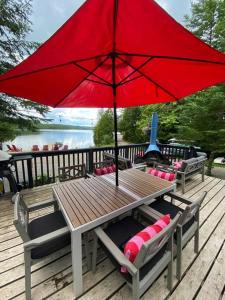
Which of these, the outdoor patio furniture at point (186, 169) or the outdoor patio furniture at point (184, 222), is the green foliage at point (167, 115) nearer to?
the outdoor patio furniture at point (186, 169)

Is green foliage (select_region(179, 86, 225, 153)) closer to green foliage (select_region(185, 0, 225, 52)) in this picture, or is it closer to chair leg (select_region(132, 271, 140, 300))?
green foliage (select_region(185, 0, 225, 52))

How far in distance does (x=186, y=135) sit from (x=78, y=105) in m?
4.91

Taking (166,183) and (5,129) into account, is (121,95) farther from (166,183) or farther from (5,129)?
(5,129)

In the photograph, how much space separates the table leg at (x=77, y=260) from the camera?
4.35ft

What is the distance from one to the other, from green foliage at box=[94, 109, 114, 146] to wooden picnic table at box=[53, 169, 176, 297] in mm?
14818

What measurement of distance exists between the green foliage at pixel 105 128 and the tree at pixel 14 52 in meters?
12.7

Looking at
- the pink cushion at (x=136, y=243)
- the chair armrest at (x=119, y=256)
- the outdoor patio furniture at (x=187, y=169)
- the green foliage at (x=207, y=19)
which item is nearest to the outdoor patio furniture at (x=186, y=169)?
the outdoor patio furniture at (x=187, y=169)

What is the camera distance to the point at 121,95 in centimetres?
299

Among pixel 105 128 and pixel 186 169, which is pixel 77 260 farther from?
pixel 105 128

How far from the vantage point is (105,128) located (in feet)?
60.5

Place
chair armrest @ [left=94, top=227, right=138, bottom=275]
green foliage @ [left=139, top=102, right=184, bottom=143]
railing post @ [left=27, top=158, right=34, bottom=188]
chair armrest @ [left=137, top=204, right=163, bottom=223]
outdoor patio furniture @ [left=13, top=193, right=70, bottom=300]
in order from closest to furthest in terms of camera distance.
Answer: chair armrest @ [left=94, top=227, right=138, bottom=275]
outdoor patio furniture @ [left=13, top=193, right=70, bottom=300]
chair armrest @ [left=137, top=204, right=163, bottom=223]
railing post @ [left=27, top=158, right=34, bottom=188]
green foliage @ [left=139, top=102, right=184, bottom=143]

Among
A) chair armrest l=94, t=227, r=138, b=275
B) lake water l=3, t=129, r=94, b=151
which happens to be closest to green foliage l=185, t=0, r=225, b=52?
lake water l=3, t=129, r=94, b=151

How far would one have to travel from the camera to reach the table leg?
1.33 metres

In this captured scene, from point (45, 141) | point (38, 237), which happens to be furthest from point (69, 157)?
point (45, 141)
